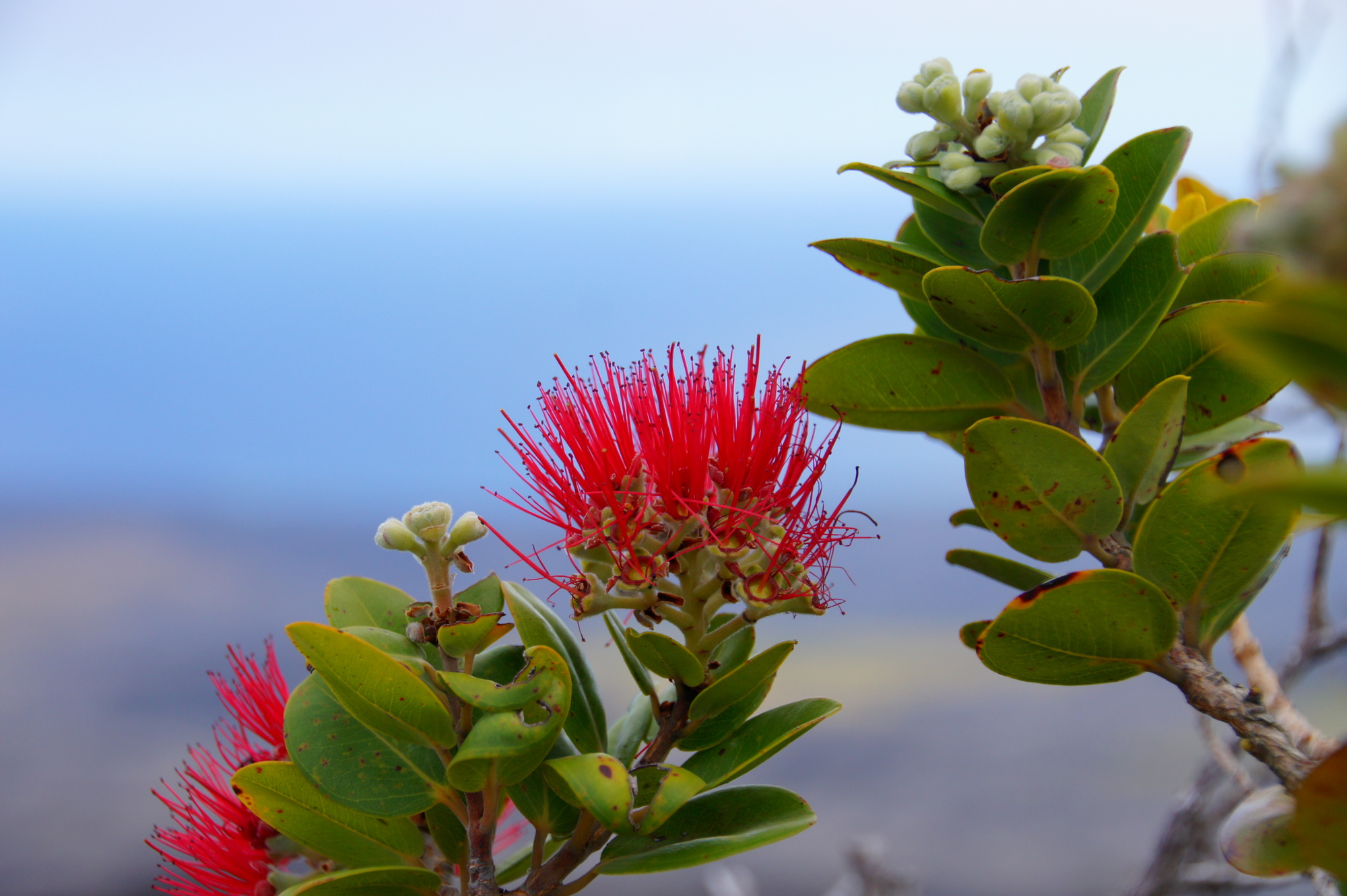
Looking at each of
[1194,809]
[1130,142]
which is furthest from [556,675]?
[1194,809]

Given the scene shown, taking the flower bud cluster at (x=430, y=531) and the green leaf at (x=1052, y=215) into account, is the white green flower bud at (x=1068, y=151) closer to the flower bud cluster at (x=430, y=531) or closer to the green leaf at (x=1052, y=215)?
the green leaf at (x=1052, y=215)

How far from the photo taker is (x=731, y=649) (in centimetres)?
59

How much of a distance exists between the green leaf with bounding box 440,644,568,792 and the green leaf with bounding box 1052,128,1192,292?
16.7 inches

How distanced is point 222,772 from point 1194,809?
1.36 metres

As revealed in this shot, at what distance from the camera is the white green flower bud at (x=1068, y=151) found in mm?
606

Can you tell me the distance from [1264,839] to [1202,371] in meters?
0.28

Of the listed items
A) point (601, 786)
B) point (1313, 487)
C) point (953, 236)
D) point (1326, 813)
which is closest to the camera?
point (1313, 487)

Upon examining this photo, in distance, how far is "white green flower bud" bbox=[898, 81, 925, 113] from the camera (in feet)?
2.07

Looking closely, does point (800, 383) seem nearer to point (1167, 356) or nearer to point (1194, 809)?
point (1167, 356)

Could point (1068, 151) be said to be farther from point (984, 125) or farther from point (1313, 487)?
→ point (1313, 487)

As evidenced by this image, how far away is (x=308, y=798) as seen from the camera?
1.79ft

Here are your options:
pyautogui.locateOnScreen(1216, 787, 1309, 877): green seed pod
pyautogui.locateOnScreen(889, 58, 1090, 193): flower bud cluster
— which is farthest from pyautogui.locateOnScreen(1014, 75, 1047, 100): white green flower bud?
pyautogui.locateOnScreen(1216, 787, 1309, 877): green seed pod

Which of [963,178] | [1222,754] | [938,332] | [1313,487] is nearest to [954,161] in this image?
[963,178]

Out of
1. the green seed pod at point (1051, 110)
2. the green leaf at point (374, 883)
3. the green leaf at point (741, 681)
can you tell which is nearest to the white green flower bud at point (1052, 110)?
the green seed pod at point (1051, 110)
